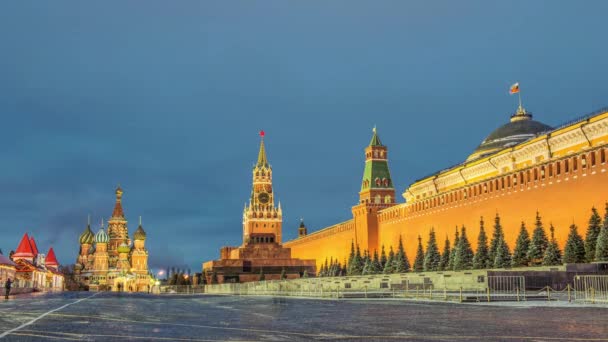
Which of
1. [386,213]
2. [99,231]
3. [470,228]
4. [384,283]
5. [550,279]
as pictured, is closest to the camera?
[550,279]

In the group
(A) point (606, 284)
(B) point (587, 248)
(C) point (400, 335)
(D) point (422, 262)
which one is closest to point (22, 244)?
(D) point (422, 262)

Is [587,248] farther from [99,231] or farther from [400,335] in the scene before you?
[99,231]

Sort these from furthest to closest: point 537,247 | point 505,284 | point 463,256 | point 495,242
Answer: point 463,256
point 495,242
point 537,247
point 505,284

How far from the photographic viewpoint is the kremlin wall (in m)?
35.4

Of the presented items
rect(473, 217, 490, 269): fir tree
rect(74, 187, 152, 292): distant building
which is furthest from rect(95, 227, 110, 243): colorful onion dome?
rect(473, 217, 490, 269): fir tree

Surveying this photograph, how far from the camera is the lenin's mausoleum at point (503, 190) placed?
Result: 35.4m

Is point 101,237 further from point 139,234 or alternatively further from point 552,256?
point 552,256

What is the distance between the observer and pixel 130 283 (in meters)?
131

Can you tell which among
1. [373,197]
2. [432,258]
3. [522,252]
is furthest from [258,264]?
[522,252]

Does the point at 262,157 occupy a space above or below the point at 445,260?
above

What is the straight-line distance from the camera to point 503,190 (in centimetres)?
4319

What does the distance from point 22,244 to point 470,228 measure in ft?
174

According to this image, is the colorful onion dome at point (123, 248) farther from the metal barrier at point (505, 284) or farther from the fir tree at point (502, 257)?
the metal barrier at point (505, 284)

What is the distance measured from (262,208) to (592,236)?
86.0 meters
